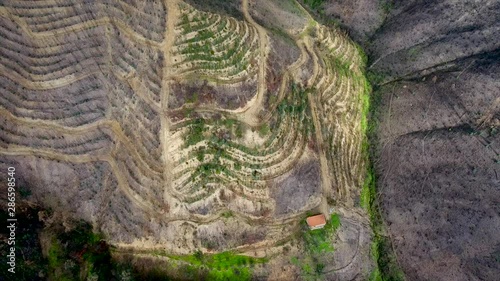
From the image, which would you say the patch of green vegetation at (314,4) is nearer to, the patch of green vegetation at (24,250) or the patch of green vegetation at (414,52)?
the patch of green vegetation at (414,52)

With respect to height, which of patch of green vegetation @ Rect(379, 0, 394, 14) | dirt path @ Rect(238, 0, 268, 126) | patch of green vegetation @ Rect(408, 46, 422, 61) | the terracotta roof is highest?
patch of green vegetation @ Rect(379, 0, 394, 14)

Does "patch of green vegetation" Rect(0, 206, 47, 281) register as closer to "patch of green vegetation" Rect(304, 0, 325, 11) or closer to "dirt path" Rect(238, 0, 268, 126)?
"dirt path" Rect(238, 0, 268, 126)

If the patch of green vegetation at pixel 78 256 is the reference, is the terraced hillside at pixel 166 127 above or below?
above

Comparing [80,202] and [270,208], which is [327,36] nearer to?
[270,208]

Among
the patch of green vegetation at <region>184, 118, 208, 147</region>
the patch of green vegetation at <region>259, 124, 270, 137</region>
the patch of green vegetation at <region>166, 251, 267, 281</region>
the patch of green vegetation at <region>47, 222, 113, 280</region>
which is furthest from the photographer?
the patch of green vegetation at <region>259, 124, 270, 137</region>

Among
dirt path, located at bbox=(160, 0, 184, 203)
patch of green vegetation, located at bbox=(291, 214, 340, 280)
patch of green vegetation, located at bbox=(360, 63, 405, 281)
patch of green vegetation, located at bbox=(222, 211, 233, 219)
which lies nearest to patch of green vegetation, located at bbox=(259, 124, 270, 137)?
patch of green vegetation, located at bbox=(222, 211, 233, 219)

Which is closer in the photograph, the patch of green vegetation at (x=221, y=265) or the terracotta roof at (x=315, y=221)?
the patch of green vegetation at (x=221, y=265)

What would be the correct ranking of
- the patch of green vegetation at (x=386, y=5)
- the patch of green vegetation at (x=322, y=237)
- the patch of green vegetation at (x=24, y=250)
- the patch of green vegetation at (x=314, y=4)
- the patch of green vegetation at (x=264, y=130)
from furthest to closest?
the patch of green vegetation at (x=386, y=5) → the patch of green vegetation at (x=314, y=4) → the patch of green vegetation at (x=322, y=237) → the patch of green vegetation at (x=264, y=130) → the patch of green vegetation at (x=24, y=250)

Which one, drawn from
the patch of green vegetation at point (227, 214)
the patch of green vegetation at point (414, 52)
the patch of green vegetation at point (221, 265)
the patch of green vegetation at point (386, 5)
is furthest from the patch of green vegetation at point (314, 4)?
the patch of green vegetation at point (221, 265)

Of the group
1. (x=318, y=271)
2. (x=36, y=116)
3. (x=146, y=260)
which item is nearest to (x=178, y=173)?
(x=146, y=260)
